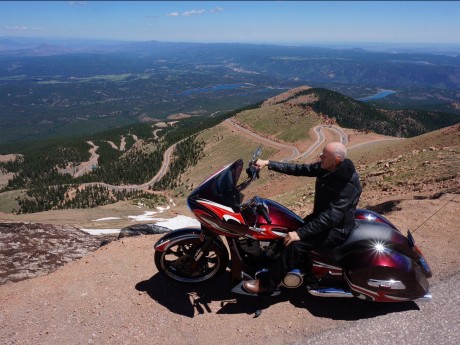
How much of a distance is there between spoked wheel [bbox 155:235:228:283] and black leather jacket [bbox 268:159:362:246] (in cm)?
232

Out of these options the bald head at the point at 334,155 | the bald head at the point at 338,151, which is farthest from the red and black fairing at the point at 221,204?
the bald head at the point at 338,151

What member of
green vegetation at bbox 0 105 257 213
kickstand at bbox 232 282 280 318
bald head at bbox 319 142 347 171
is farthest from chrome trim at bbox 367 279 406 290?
green vegetation at bbox 0 105 257 213

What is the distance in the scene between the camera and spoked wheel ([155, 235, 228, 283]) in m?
7.74

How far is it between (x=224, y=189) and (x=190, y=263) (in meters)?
2.31

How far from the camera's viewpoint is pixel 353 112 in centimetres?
16462

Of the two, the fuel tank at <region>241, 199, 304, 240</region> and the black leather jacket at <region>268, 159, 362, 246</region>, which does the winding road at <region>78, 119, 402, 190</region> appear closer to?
the fuel tank at <region>241, 199, 304, 240</region>

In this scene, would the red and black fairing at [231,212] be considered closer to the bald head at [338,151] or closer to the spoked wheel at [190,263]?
the spoked wheel at [190,263]

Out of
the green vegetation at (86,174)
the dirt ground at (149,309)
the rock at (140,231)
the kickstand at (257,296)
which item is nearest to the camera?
the dirt ground at (149,309)

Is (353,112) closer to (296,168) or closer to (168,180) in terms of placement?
(168,180)

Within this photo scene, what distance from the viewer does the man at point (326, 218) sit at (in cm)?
648

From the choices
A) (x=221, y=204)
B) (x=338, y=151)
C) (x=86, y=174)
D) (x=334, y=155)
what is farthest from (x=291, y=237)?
(x=86, y=174)

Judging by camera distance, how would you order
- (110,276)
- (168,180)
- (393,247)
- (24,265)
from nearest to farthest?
(393,247) → (110,276) → (24,265) → (168,180)

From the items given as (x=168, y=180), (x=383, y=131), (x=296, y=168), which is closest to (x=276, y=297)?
(x=296, y=168)

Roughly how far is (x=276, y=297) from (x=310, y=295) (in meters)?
0.83
